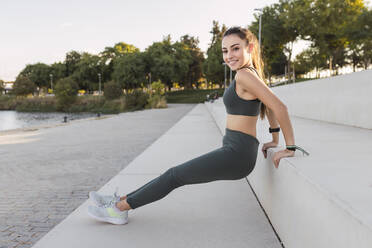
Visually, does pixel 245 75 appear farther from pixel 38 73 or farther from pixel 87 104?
pixel 38 73

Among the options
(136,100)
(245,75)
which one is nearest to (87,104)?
(136,100)

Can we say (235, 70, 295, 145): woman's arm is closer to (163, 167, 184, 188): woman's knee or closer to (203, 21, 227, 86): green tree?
(163, 167, 184, 188): woman's knee

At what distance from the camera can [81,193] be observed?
4023mm

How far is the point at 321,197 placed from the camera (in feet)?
5.10

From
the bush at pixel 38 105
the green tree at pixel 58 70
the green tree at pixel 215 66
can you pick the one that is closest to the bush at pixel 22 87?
the bush at pixel 38 105

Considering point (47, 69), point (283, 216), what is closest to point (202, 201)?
point (283, 216)

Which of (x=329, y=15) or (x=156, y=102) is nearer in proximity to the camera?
(x=329, y=15)

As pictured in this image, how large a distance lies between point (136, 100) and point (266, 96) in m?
40.7

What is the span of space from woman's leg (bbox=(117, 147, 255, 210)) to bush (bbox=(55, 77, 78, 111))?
63.6m

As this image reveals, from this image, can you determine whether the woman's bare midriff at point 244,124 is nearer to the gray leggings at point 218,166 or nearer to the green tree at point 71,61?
the gray leggings at point 218,166

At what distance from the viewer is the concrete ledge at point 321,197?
1316mm

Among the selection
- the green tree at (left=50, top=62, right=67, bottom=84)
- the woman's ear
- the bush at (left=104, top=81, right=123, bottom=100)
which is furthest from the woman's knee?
the green tree at (left=50, top=62, right=67, bottom=84)

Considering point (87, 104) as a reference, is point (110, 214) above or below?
below

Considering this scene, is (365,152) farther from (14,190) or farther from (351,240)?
(14,190)
